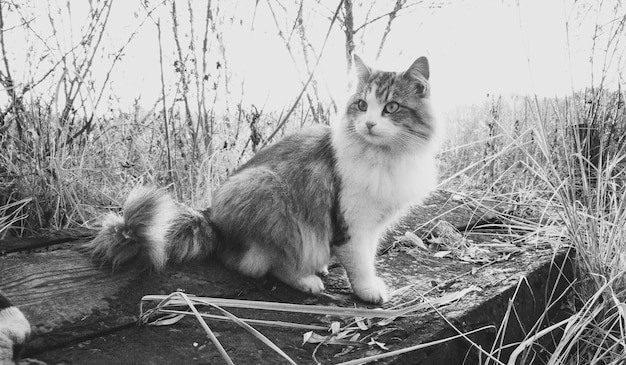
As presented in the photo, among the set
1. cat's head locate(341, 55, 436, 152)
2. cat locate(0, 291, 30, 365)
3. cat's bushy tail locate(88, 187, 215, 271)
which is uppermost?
cat's head locate(341, 55, 436, 152)

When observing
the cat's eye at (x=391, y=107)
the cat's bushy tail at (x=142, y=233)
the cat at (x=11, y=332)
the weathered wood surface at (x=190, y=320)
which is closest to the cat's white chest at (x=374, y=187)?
the cat's eye at (x=391, y=107)

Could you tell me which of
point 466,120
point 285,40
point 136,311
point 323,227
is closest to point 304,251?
point 323,227

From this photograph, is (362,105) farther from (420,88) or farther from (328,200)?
(328,200)

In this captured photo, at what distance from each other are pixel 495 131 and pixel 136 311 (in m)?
3.33

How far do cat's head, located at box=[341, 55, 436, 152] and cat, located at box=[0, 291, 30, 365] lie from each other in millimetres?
1299

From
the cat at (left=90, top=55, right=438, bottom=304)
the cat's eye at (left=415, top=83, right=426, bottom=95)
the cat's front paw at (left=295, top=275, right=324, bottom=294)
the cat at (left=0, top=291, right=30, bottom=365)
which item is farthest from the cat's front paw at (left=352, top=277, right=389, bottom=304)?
the cat at (left=0, top=291, right=30, bottom=365)

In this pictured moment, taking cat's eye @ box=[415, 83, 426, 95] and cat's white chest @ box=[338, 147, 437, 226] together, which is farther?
cat's eye @ box=[415, 83, 426, 95]

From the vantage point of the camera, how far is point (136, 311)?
1.72 m

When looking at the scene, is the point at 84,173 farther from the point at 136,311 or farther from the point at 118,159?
the point at 136,311

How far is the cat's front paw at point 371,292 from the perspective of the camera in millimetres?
2053

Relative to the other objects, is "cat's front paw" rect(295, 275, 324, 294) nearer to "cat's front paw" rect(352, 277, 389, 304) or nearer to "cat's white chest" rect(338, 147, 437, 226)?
"cat's front paw" rect(352, 277, 389, 304)

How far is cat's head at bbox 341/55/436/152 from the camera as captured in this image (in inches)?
82.0

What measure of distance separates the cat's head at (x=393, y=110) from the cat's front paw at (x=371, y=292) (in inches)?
21.5

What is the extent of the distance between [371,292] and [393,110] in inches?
28.9
